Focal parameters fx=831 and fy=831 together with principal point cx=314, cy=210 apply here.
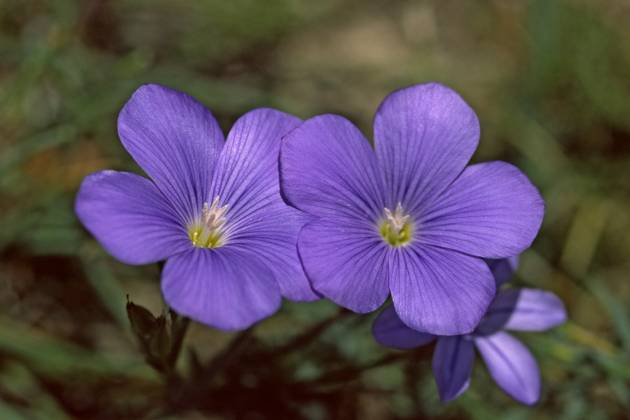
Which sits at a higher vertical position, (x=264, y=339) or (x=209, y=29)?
(x=209, y=29)

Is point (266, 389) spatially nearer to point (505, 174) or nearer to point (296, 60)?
point (505, 174)

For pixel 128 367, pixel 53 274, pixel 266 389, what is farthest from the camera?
pixel 53 274

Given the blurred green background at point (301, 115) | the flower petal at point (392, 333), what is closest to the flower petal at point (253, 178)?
the flower petal at point (392, 333)

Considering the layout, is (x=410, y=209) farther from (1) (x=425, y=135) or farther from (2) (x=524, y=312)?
(2) (x=524, y=312)

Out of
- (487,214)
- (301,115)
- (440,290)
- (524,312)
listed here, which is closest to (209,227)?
(440,290)

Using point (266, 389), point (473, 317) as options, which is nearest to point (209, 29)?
point (266, 389)

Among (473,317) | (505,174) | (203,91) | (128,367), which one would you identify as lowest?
(128,367)
